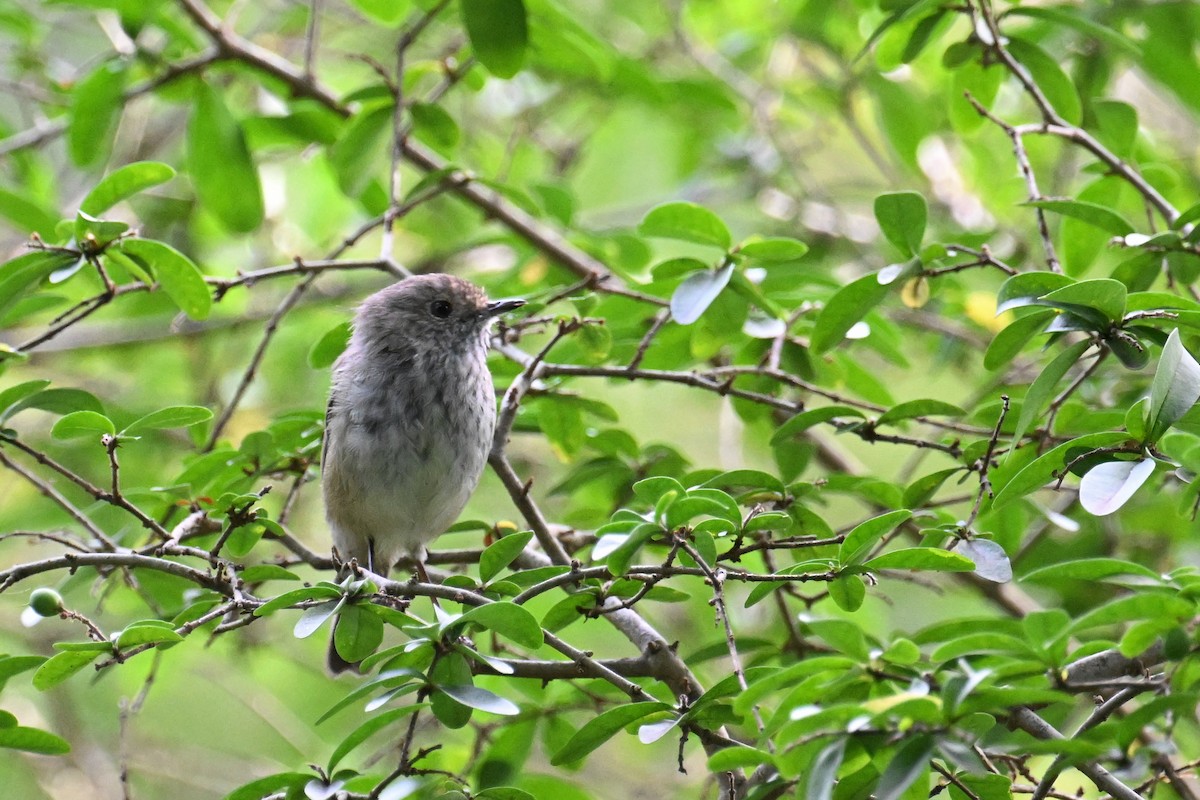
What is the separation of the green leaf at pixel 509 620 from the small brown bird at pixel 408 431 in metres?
1.84

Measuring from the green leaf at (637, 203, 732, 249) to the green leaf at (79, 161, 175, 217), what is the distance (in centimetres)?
140

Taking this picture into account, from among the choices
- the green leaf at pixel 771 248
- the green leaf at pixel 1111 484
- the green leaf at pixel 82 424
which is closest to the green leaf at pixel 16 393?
the green leaf at pixel 82 424

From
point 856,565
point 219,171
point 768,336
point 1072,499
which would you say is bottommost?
point 1072,499

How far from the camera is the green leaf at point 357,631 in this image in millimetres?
2746

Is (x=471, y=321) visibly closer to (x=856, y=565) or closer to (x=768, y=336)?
(x=768, y=336)

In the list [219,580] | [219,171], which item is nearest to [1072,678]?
[219,580]

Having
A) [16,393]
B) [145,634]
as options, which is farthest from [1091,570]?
[16,393]

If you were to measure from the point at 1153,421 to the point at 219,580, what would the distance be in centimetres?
211

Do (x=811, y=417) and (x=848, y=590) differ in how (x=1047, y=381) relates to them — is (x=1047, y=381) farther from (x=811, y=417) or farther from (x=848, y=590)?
(x=811, y=417)

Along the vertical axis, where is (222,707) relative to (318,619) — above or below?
below

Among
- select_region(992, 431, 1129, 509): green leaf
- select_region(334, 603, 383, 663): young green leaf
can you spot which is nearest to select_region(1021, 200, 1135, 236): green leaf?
select_region(992, 431, 1129, 509): green leaf

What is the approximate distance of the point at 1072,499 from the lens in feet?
14.9

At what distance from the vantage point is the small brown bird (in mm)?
4379

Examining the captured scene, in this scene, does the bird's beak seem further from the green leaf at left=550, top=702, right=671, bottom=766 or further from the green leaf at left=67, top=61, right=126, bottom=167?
the green leaf at left=550, top=702, right=671, bottom=766
